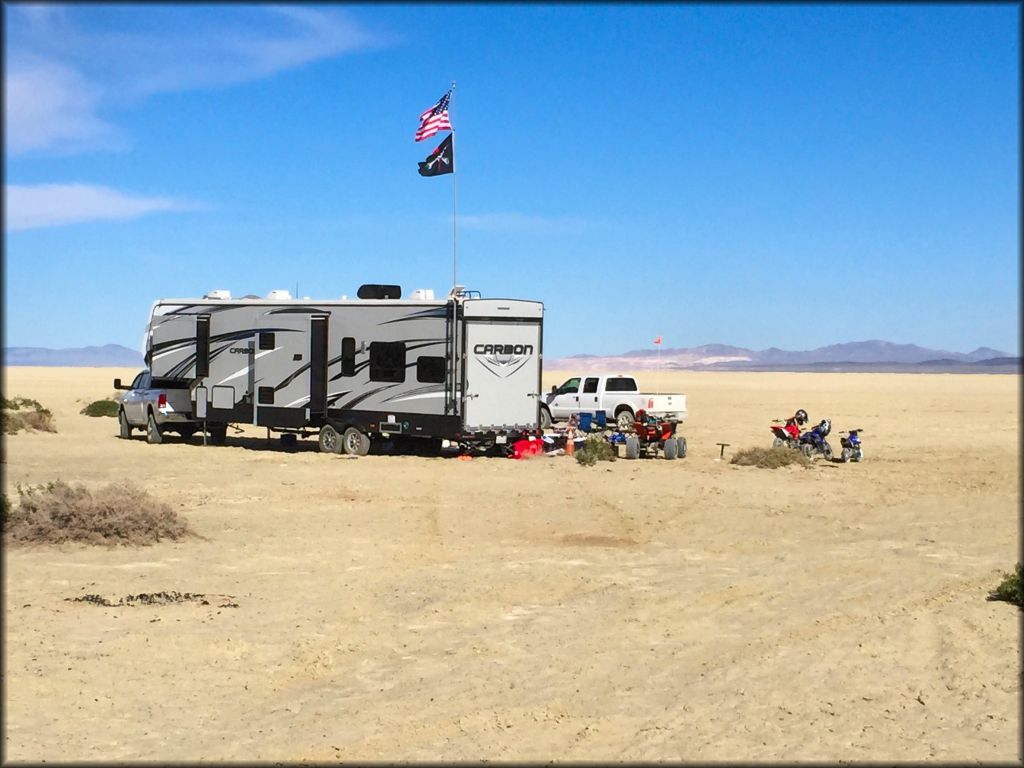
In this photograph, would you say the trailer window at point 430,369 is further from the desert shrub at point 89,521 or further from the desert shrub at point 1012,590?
the desert shrub at point 1012,590

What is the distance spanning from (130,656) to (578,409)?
22.4 meters

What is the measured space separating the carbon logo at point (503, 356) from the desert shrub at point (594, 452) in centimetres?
232

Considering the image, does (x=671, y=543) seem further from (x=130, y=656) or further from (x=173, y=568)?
(x=130, y=656)

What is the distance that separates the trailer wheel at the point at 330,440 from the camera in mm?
25078

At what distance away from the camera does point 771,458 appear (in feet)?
77.2

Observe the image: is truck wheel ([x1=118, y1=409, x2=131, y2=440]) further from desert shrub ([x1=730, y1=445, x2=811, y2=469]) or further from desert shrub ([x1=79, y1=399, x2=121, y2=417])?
desert shrub ([x1=730, y1=445, x2=811, y2=469])

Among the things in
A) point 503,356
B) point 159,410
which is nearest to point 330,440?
point 503,356

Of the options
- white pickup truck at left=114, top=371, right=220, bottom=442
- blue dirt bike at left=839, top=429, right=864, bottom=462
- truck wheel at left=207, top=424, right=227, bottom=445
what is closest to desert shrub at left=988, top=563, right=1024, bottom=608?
blue dirt bike at left=839, top=429, right=864, bottom=462

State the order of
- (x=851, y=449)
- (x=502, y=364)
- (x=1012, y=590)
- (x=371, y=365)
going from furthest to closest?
(x=851, y=449) < (x=371, y=365) < (x=502, y=364) < (x=1012, y=590)

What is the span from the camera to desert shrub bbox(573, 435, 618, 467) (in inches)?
922

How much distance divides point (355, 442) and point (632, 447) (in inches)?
245

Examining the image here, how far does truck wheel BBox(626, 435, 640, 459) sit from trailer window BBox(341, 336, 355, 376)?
6394 mm

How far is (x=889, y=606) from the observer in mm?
11086

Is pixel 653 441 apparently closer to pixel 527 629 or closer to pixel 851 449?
pixel 851 449
